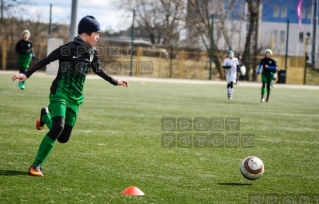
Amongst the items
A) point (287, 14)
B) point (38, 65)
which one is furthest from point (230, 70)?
point (287, 14)

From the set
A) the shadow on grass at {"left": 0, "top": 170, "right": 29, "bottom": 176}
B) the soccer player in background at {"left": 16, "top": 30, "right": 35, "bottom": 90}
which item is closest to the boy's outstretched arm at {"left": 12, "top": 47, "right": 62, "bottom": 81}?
the shadow on grass at {"left": 0, "top": 170, "right": 29, "bottom": 176}

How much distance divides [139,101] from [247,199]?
→ 1416 cm

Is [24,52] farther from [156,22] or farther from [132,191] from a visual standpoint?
[156,22]

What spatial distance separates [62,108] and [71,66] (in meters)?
0.61

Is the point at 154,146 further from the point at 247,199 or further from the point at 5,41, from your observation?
the point at 5,41

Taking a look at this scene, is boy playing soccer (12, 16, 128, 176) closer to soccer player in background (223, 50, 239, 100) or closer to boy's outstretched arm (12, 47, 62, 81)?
boy's outstretched arm (12, 47, 62, 81)

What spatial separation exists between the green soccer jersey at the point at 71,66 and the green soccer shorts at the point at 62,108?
59mm

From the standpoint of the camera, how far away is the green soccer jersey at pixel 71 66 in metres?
7.84

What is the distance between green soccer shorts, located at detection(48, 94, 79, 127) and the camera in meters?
7.67

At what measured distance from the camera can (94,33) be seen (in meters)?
8.01

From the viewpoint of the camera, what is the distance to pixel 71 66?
8031 millimetres

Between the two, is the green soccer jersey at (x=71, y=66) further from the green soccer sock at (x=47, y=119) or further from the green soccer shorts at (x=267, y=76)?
the green soccer shorts at (x=267, y=76)

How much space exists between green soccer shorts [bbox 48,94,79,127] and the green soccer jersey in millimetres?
59

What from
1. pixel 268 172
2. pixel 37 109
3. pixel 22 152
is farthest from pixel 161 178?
pixel 37 109
